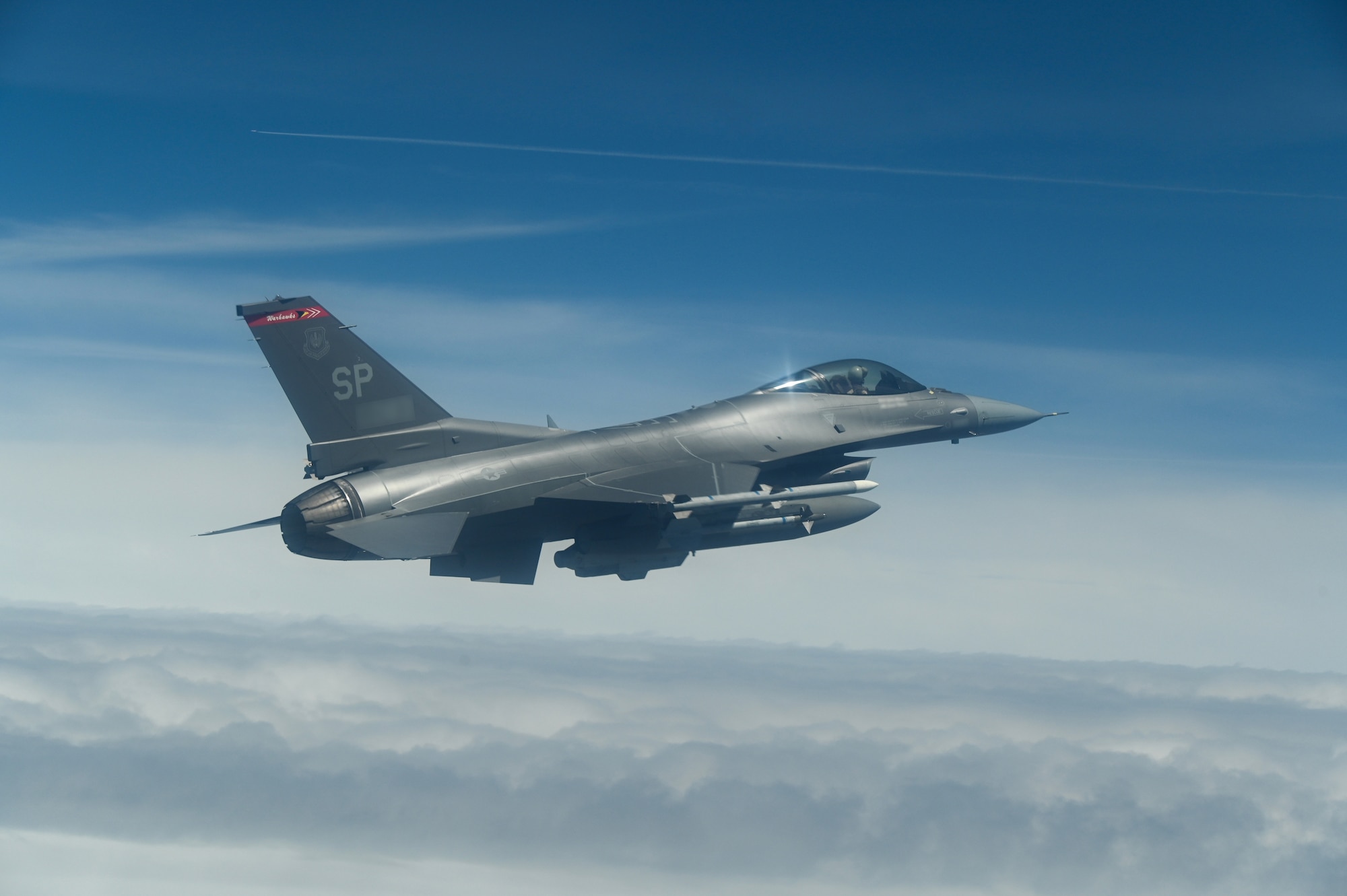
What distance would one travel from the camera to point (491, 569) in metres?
21.6

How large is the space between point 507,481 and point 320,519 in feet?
13.4

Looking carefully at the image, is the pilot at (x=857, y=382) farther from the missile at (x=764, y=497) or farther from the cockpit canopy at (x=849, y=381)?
the missile at (x=764, y=497)

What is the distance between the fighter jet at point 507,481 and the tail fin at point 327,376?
32 millimetres

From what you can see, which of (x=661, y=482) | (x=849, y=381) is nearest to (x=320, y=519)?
(x=661, y=482)

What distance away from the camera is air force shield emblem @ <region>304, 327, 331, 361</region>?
2188 cm

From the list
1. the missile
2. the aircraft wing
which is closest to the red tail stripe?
the aircraft wing

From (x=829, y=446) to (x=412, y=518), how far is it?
11.4m

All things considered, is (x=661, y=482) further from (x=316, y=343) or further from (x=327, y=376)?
(x=316, y=343)

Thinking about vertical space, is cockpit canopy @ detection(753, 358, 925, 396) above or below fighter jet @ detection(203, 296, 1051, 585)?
above

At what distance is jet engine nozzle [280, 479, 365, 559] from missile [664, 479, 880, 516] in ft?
22.6

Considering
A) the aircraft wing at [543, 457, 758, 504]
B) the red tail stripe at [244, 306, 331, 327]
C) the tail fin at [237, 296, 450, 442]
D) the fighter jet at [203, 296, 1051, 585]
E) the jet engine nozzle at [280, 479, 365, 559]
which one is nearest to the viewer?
the jet engine nozzle at [280, 479, 365, 559]

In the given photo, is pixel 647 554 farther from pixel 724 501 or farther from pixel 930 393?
pixel 930 393

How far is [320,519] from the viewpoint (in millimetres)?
19281

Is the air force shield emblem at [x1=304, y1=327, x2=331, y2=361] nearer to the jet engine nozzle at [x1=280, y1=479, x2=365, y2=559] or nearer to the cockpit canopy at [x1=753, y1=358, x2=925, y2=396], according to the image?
the jet engine nozzle at [x1=280, y1=479, x2=365, y2=559]
